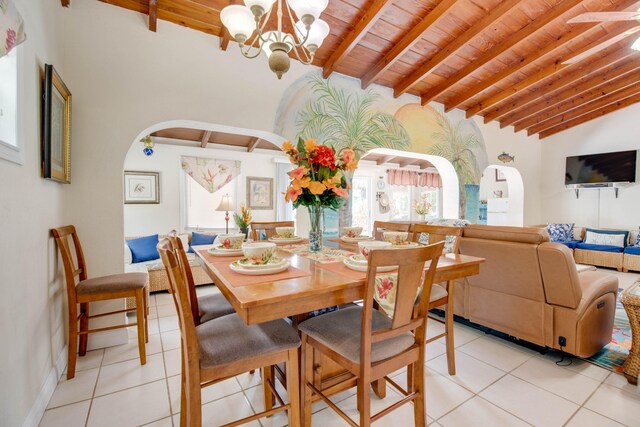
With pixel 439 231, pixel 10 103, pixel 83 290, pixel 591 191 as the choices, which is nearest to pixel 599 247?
pixel 591 191

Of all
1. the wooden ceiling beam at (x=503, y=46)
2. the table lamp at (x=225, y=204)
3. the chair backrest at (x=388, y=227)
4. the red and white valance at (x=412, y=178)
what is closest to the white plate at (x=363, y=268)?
the chair backrest at (x=388, y=227)

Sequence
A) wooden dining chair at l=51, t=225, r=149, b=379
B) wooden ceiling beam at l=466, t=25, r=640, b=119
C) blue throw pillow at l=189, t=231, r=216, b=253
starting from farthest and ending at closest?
blue throw pillow at l=189, t=231, r=216, b=253
wooden ceiling beam at l=466, t=25, r=640, b=119
wooden dining chair at l=51, t=225, r=149, b=379

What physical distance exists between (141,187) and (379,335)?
5135 mm

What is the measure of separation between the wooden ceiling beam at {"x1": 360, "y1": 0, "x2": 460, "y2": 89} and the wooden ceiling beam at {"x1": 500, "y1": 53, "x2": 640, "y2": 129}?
9.22 feet

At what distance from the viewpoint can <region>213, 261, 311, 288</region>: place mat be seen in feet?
3.76

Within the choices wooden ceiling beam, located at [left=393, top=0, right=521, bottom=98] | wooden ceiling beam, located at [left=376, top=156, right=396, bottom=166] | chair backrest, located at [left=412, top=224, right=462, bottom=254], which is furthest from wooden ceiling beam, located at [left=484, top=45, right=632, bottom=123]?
chair backrest, located at [left=412, top=224, right=462, bottom=254]

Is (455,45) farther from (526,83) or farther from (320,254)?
(320,254)

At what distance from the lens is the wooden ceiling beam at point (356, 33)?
2.36 meters

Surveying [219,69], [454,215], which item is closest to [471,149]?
[454,215]

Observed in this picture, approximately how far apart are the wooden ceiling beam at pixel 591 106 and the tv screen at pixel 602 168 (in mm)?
888

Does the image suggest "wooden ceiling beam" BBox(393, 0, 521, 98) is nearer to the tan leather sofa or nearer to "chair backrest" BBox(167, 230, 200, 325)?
the tan leather sofa

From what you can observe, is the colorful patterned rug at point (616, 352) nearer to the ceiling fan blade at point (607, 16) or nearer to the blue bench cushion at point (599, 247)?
the ceiling fan blade at point (607, 16)

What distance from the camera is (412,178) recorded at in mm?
8227

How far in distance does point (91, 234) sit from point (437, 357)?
2.81 metres
